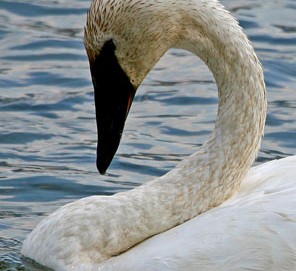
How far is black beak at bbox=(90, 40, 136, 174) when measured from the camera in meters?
6.95

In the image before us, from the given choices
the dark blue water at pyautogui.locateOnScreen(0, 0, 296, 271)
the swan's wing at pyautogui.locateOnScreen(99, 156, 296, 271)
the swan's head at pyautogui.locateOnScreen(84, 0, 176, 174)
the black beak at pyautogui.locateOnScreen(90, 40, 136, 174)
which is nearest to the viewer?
the swan's wing at pyautogui.locateOnScreen(99, 156, 296, 271)

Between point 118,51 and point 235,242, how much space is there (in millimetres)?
1245

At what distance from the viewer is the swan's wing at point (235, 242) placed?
6.50m

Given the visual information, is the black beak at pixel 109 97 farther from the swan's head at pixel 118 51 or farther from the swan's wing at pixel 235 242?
the swan's wing at pixel 235 242

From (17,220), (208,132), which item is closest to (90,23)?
(17,220)

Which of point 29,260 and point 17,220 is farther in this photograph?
point 17,220

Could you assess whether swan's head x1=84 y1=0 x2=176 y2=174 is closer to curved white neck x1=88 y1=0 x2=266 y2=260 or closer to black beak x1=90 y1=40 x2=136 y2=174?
black beak x1=90 y1=40 x2=136 y2=174

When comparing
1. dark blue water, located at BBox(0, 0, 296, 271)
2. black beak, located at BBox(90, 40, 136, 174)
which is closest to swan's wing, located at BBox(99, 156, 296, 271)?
black beak, located at BBox(90, 40, 136, 174)

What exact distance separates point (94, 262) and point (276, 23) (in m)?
6.04

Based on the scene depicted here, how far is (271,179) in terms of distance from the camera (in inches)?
277

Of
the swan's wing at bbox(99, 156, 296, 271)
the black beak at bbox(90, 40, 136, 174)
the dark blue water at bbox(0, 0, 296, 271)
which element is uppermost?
the black beak at bbox(90, 40, 136, 174)

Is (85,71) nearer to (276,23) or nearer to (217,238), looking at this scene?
(276,23)

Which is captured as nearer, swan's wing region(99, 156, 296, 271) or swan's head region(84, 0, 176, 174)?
swan's wing region(99, 156, 296, 271)

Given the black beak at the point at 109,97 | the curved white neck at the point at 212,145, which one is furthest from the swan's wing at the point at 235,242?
the black beak at the point at 109,97
